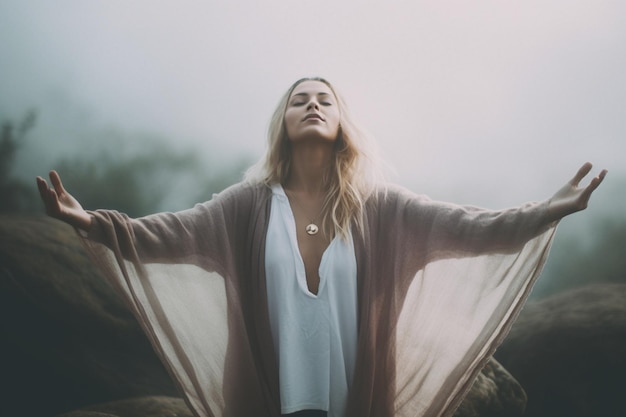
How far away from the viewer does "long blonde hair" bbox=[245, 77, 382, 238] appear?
1855mm

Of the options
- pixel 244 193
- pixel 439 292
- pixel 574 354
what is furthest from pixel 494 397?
pixel 244 193

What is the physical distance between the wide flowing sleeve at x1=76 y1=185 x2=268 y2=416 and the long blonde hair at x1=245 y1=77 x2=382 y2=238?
200mm

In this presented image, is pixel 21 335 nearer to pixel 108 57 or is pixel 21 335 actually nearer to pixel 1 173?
pixel 1 173

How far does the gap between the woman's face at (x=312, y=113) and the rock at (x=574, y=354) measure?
1.19 m

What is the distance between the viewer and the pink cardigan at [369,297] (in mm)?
1705

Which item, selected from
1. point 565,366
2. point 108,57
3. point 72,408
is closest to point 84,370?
point 72,408

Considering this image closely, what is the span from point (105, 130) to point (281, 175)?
3.20ft

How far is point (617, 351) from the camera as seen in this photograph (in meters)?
2.40

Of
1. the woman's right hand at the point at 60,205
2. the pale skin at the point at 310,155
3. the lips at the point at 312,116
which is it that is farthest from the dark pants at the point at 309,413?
the lips at the point at 312,116

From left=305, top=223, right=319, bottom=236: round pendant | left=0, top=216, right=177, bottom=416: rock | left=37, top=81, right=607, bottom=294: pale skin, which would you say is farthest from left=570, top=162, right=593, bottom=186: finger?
left=0, top=216, right=177, bottom=416: rock

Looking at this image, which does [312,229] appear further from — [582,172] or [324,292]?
[582,172]

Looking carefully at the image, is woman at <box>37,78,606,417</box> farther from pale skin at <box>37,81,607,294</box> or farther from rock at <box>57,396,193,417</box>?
rock at <box>57,396,193,417</box>

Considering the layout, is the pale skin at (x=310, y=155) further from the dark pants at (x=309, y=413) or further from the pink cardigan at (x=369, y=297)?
the dark pants at (x=309, y=413)

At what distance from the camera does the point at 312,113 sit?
191 centimetres
